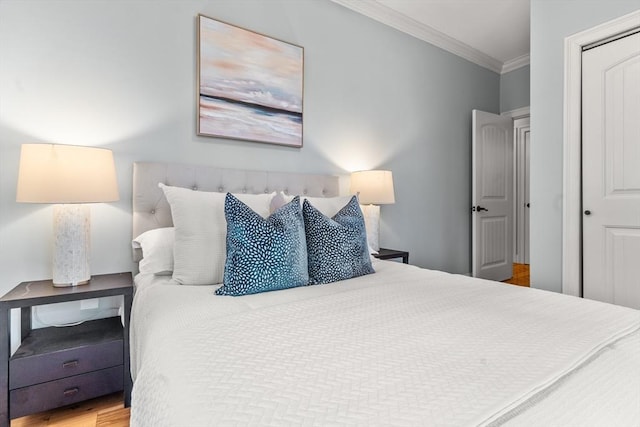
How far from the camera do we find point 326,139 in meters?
2.78

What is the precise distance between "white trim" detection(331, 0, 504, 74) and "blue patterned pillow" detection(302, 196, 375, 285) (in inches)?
80.7

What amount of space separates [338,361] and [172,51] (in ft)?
6.82

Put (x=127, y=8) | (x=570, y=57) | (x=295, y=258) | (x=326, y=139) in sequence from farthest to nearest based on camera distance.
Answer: (x=326, y=139) → (x=570, y=57) → (x=127, y=8) → (x=295, y=258)

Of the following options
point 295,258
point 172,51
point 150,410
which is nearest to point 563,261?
point 295,258

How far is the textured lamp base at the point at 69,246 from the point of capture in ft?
5.32

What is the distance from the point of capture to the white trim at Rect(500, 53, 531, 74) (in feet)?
13.1

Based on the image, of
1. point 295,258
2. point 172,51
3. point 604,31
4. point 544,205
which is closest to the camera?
point 295,258

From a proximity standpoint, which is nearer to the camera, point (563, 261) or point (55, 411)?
point (55, 411)

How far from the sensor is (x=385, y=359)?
786mm

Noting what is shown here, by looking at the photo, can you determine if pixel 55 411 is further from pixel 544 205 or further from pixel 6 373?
pixel 544 205

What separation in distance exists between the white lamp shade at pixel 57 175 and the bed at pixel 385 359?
0.60 metres

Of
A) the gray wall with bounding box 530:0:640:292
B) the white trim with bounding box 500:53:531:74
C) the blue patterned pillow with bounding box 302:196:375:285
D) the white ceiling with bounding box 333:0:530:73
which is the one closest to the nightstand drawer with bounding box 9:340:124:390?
the blue patterned pillow with bounding box 302:196:375:285

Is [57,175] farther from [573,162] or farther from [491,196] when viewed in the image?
[491,196]

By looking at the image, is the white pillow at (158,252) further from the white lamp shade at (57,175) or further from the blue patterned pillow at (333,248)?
the blue patterned pillow at (333,248)
